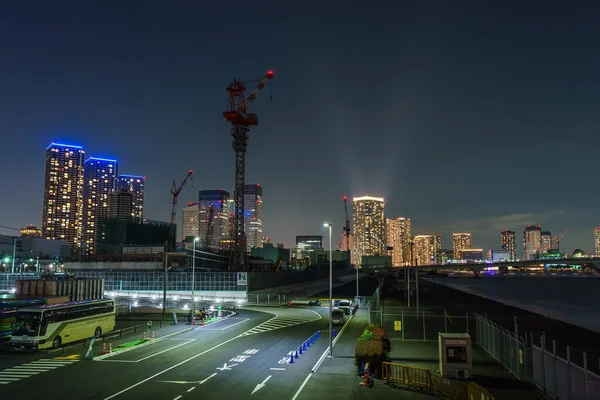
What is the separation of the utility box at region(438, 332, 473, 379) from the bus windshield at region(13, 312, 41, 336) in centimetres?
3121

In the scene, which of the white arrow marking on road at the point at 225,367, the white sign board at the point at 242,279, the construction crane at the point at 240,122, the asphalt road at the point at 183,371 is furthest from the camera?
the construction crane at the point at 240,122

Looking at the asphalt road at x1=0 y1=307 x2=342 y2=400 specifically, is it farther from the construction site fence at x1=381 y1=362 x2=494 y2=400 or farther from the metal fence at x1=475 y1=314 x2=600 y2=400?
the metal fence at x1=475 y1=314 x2=600 y2=400

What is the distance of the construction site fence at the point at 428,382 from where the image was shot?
910 inches

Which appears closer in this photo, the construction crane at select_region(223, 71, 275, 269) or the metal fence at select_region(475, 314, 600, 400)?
the metal fence at select_region(475, 314, 600, 400)

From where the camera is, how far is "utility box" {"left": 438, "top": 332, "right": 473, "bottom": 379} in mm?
26719

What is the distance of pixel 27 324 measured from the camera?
118 ft

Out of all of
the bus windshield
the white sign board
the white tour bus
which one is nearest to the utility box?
the white tour bus

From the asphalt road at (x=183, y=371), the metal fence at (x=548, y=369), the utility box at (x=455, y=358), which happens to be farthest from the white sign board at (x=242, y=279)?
the utility box at (x=455, y=358)

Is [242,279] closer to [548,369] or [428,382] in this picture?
[428,382]

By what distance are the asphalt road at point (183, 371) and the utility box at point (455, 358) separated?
8.64 metres

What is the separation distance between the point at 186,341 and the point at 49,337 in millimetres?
11100

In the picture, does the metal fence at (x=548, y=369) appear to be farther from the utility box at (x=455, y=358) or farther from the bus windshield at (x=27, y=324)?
the bus windshield at (x=27, y=324)

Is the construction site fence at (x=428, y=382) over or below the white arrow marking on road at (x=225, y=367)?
over

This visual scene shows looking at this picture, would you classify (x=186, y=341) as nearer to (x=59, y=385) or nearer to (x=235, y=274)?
(x=59, y=385)
